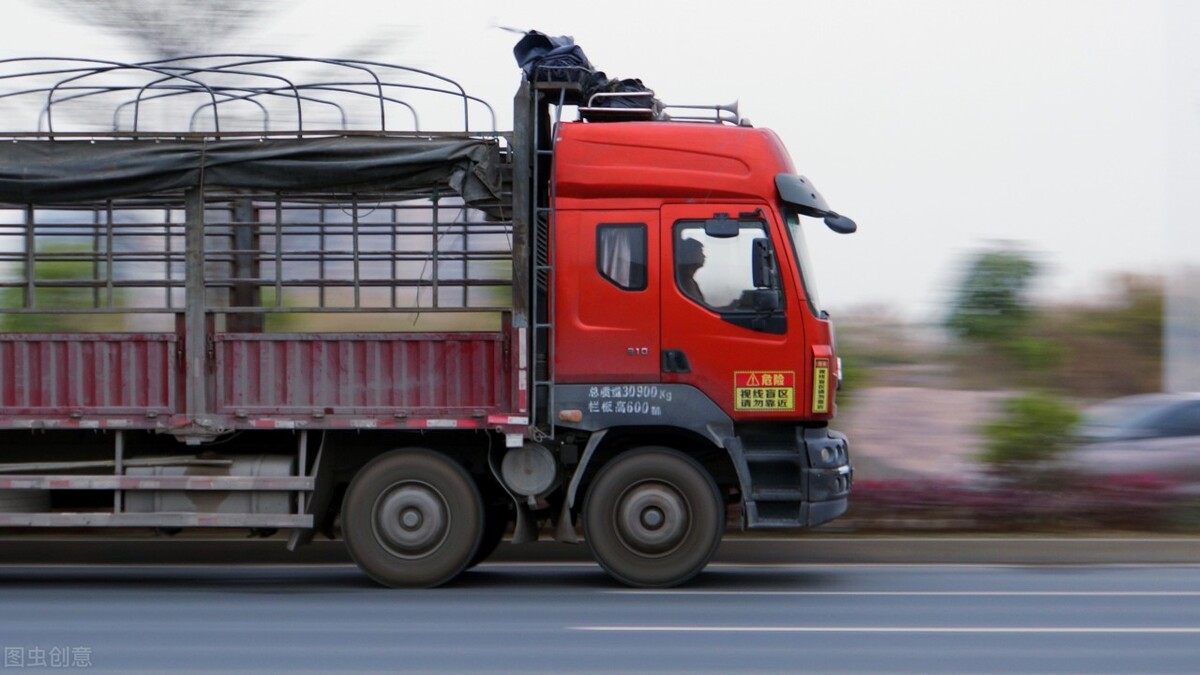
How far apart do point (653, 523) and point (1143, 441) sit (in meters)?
6.52

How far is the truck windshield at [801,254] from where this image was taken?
10.1 metres

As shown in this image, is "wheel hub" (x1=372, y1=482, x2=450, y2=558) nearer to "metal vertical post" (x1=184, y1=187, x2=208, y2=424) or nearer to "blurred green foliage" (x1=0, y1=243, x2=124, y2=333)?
"metal vertical post" (x1=184, y1=187, x2=208, y2=424)

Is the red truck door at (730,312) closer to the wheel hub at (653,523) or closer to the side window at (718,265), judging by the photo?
the side window at (718,265)

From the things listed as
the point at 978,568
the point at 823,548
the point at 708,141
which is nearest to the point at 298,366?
the point at 708,141

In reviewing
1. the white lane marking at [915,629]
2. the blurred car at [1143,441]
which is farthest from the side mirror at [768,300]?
the blurred car at [1143,441]

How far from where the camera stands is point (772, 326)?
9.98 m

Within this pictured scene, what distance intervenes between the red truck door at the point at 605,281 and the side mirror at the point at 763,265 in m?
0.71

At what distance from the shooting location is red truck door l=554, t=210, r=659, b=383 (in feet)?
33.0

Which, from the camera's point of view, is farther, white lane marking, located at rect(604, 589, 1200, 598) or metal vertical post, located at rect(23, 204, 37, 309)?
metal vertical post, located at rect(23, 204, 37, 309)

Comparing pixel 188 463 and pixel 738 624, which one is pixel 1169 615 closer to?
pixel 738 624

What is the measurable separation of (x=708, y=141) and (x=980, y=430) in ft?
15.1

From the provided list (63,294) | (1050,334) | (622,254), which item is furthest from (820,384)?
(1050,334)

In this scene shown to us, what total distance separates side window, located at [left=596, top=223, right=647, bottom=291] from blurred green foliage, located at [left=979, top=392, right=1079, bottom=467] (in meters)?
4.59

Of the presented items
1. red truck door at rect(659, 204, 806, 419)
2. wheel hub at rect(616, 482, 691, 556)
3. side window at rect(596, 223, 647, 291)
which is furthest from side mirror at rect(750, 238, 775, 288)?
wheel hub at rect(616, 482, 691, 556)
